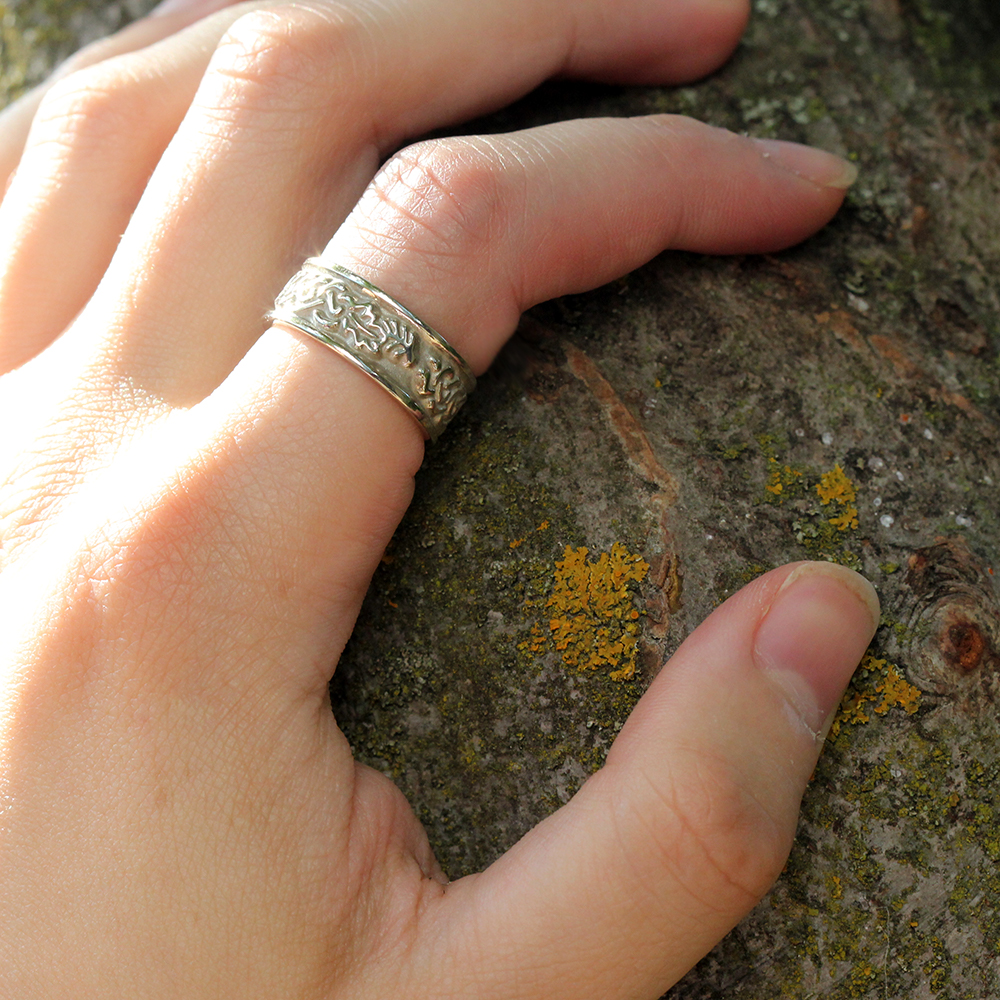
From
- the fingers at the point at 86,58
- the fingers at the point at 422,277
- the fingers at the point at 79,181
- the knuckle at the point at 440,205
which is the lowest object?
the fingers at the point at 422,277

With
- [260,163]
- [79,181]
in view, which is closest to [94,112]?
[79,181]

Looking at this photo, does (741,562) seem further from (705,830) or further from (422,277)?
(422,277)

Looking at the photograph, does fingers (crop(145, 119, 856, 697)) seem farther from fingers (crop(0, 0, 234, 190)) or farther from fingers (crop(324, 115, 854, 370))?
fingers (crop(0, 0, 234, 190))

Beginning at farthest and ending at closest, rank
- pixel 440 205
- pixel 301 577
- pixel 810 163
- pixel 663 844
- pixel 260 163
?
1. pixel 810 163
2. pixel 260 163
3. pixel 440 205
4. pixel 301 577
5. pixel 663 844

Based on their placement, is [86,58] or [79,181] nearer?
[79,181]

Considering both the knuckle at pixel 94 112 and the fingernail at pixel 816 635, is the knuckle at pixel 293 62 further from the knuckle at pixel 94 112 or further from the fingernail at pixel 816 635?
the fingernail at pixel 816 635

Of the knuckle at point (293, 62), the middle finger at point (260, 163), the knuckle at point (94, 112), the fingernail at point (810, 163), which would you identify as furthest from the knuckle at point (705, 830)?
the knuckle at point (94, 112)

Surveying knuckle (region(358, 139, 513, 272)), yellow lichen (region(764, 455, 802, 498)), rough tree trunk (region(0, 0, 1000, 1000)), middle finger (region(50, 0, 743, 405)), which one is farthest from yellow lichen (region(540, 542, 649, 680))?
middle finger (region(50, 0, 743, 405))
